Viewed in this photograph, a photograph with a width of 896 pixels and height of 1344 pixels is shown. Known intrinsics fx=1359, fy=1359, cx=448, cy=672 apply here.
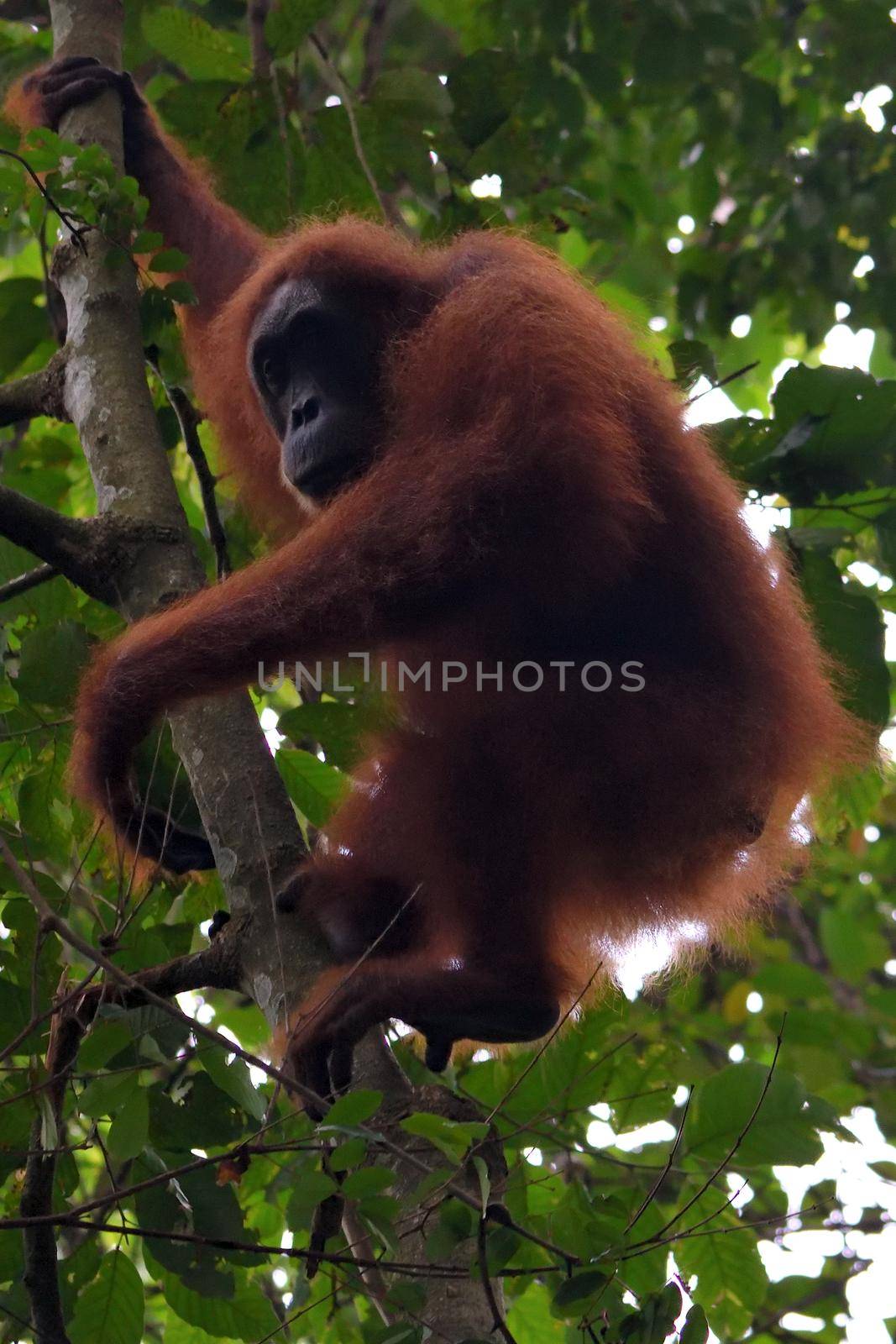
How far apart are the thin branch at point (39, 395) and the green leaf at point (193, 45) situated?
1.16m

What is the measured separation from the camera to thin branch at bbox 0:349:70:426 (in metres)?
3.00

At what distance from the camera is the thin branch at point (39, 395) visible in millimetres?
3004

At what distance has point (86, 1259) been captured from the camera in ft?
7.36

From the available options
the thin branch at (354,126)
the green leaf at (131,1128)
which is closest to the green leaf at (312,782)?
the green leaf at (131,1128)

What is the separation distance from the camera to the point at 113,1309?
2.15 metres

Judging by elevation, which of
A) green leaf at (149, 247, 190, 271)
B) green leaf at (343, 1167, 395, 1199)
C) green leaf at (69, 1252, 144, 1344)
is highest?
green leaf at (149, 247, 190, 271)

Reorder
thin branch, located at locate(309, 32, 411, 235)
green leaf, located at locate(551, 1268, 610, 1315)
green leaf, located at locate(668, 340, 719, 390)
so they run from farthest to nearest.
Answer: thin branch, located at locate(309, 32, 411, 235) < green leaf, located at locate(668, 340, 719, 390) < green leaf, located at locate(551, 1268, 610, 1315)

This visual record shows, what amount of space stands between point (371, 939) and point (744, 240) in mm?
4794

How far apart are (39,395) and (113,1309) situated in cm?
188

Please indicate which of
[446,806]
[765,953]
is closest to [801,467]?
[446,806]

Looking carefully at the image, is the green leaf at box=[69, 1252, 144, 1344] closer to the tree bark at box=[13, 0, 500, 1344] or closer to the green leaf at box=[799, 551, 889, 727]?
the tree bark at box=[13, 0, 500, 1344]

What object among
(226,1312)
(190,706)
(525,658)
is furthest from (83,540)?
(226,1312)

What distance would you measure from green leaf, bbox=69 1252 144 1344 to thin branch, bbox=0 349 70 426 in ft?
5.75

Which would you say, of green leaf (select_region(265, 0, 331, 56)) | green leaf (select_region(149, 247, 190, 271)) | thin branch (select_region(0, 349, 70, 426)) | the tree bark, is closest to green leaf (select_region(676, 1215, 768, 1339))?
the tree bark
